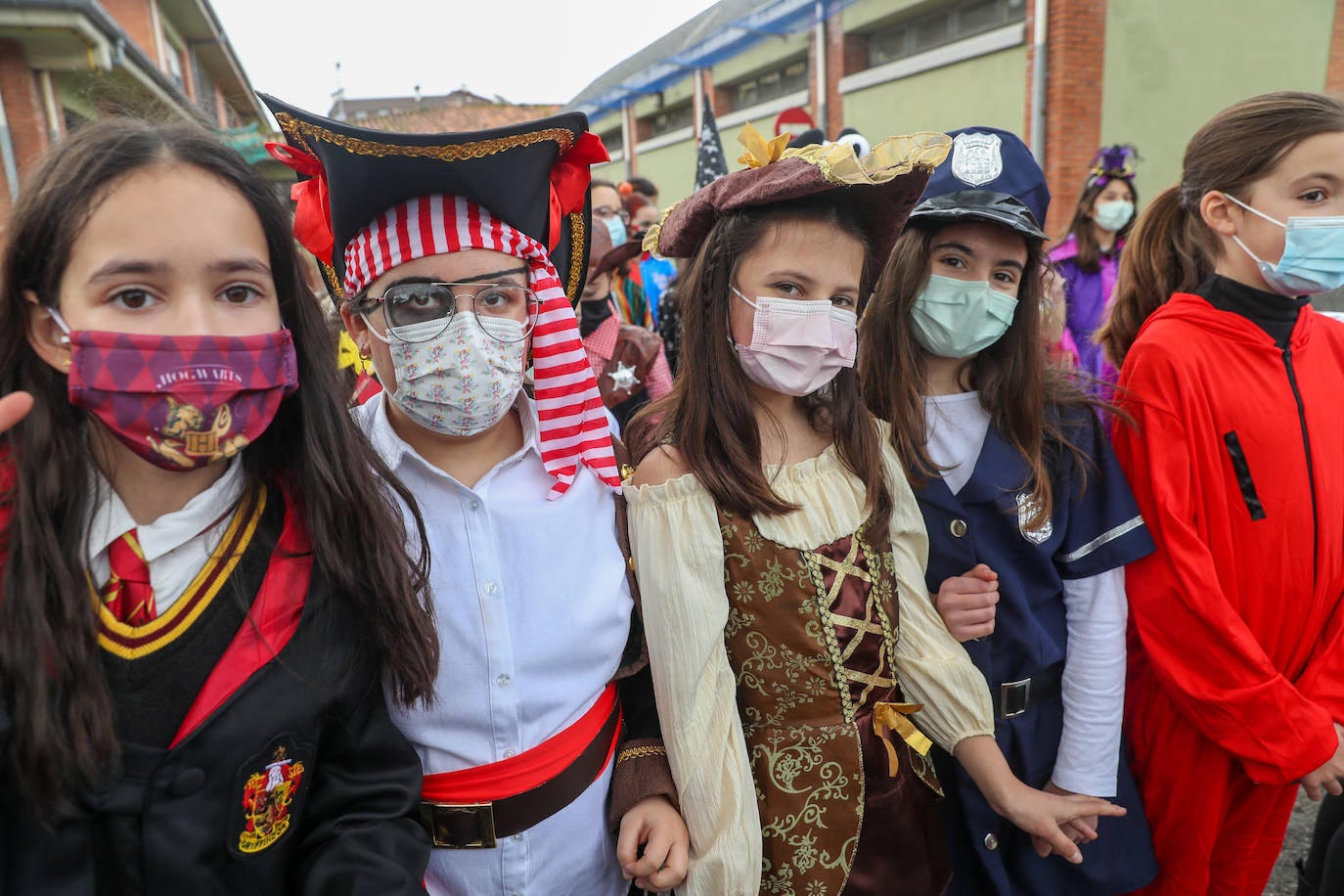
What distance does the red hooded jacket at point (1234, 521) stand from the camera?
198cm

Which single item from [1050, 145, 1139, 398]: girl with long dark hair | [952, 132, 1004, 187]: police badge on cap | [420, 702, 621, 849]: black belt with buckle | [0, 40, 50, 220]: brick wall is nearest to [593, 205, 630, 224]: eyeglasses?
[1050, 145, 1139, 398]: girl with long dark hair

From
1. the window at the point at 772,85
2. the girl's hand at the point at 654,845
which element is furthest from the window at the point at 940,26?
the girl's hand at the point at 654,845

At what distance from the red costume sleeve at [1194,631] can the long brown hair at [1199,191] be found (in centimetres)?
46

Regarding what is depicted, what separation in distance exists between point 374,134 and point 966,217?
1.39m

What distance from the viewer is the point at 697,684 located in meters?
1.66

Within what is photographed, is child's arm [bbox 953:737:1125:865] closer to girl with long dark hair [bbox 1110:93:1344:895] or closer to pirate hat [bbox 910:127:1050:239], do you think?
girl with long dark hair [bbox 1110:93:1344:895]

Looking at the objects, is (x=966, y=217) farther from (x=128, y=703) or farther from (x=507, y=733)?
(x=128, y=703)

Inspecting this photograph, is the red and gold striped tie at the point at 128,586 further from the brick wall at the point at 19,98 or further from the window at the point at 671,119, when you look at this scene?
the window at the point at 671,119

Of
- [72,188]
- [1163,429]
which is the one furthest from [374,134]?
[1163,429]

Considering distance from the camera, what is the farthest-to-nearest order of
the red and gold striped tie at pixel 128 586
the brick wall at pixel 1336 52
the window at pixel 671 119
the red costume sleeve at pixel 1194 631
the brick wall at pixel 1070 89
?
the window at pixel 671 119 < the brick wall at pixel 1336 52 < the brick wall at pixel 1070 89 < the red costume sleeve at pixel 1194 631 < the red and gold striped tie at pixel 128 586

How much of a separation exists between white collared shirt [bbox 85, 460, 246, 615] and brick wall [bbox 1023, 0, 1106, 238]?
12.3m

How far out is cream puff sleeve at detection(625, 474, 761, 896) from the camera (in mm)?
1609

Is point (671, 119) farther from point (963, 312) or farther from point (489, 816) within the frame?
point (489, 816)

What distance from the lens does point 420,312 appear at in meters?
1.63
